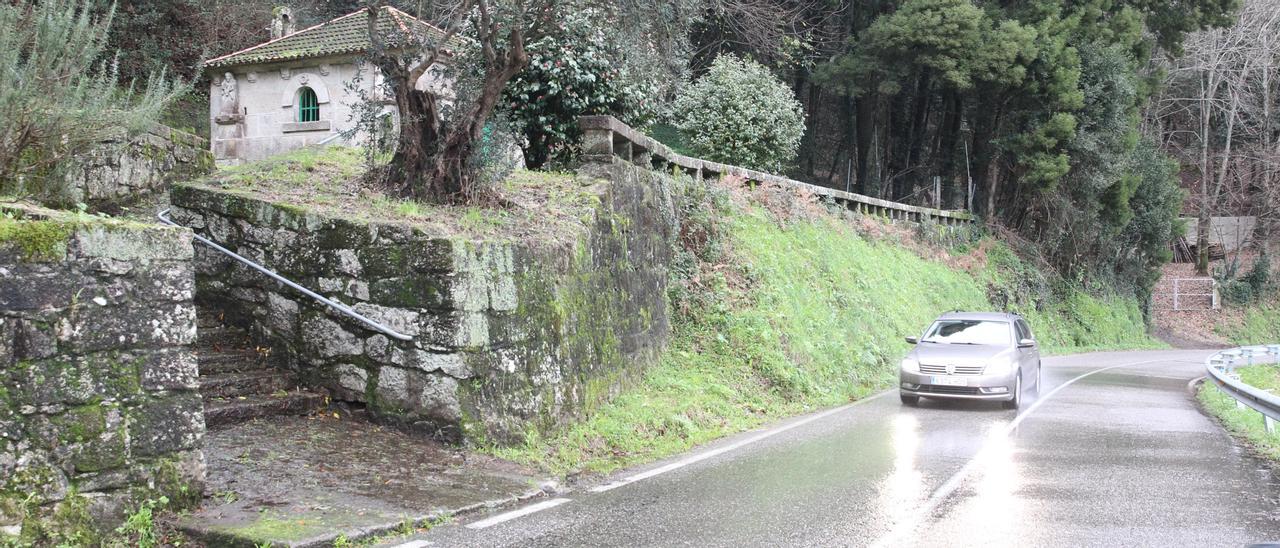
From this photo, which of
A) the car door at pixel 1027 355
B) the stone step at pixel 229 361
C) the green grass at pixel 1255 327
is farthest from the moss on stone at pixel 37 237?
the green grass at pixel 1255 327

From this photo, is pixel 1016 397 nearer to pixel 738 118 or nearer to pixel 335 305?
pixel 335 305

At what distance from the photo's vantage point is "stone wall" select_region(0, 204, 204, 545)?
17.1 feet

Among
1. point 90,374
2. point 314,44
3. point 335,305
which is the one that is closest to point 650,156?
point 335,305

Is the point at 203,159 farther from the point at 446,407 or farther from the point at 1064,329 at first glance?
the point at 1064,329

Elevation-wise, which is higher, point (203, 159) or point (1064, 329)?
point (203, 159)

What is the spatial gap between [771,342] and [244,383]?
26.6 feet

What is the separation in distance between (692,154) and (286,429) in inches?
628

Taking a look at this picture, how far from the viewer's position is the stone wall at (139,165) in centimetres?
1077

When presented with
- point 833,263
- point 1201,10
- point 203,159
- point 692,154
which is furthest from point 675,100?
point 1201,10

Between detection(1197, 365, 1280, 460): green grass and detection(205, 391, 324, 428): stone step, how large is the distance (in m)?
9.54

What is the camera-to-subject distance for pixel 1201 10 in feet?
106

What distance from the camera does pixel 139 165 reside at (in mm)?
11586

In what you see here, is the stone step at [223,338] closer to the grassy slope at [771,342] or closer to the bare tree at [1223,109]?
the grassy slope at [771,342]

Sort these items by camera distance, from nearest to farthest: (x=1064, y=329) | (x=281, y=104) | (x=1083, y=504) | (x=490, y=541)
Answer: (x=490, y=541) < (x=1083, y=504) < (x=281, y=104) < (x=1064, y=329)
